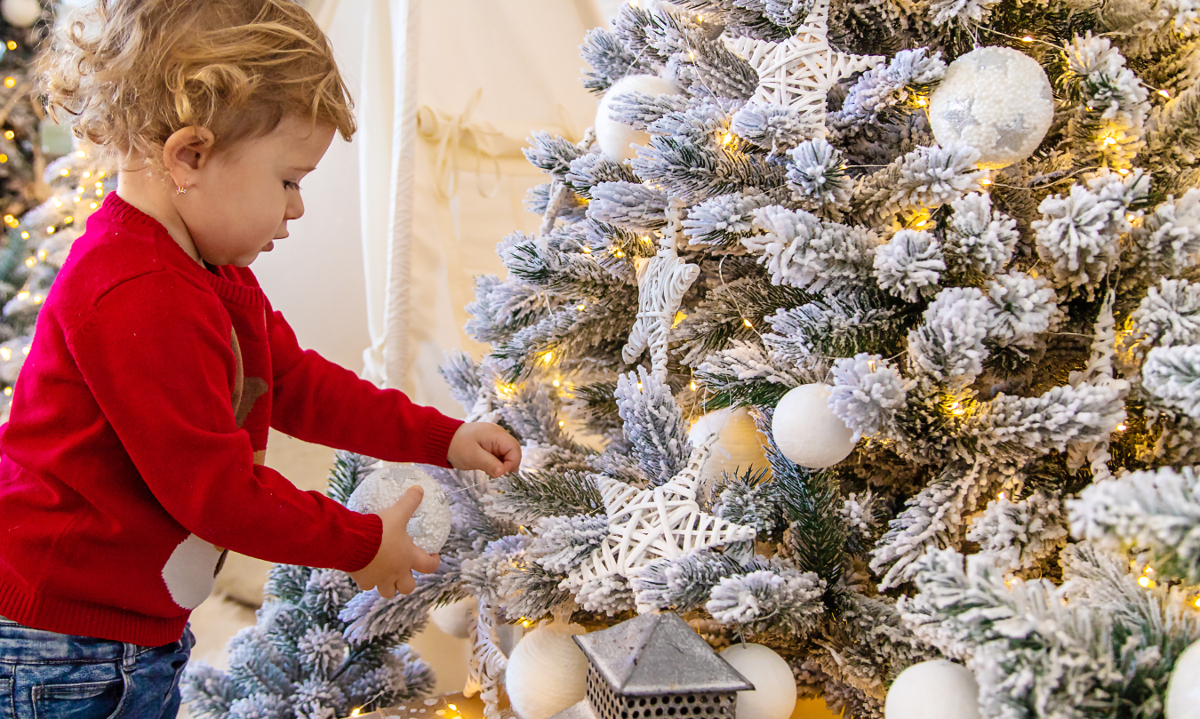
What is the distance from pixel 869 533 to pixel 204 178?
0.59m

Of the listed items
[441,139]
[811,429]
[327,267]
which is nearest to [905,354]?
[811,429]

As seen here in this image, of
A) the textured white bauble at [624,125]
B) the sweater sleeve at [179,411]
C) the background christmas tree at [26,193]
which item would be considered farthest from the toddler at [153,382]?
the background christmas tree at [26,193]

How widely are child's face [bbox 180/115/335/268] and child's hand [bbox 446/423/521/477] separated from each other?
0.26 m

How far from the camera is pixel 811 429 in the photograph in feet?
1.67

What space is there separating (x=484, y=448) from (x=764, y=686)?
1.17 feet

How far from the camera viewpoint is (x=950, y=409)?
1.65 ft

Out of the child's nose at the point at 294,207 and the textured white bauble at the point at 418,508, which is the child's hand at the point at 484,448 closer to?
the textured white bauble at the point at 418,508

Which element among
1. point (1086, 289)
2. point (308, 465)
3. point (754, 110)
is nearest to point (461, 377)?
point (754, 110)

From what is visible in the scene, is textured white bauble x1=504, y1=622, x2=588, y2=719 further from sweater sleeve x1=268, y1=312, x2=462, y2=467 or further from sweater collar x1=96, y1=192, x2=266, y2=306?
sweater collar x1=96, y1=192, x2=266, y2=306

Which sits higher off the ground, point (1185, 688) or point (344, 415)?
point (344, 415)

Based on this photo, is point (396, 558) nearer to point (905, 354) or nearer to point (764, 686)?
point (764, 686)

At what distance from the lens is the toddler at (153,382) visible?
0.57 meters

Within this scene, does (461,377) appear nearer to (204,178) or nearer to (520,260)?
(520,260)

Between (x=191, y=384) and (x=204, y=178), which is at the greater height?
(x=204, y=178)
